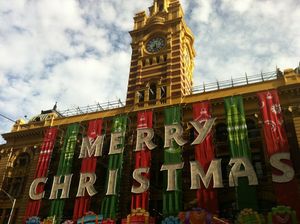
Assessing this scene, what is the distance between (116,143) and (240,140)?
11443 mm

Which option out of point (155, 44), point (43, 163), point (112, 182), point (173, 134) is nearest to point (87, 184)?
point (112, 182)

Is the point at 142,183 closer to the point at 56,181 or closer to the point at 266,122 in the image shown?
the point at 56,181

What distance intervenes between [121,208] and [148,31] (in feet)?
75.0

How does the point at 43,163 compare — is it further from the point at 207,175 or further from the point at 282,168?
the point at 282,168

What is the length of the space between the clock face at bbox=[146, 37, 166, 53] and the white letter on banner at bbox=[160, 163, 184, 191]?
17206mm

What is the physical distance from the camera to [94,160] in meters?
33.1

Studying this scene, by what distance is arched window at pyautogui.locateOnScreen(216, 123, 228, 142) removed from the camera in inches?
1254

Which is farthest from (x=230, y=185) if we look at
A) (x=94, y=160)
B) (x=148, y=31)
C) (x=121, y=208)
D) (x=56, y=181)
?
(x=148, y=31)

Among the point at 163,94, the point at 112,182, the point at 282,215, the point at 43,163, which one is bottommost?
the point at 282,215

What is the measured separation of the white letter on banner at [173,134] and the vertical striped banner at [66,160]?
994 cm

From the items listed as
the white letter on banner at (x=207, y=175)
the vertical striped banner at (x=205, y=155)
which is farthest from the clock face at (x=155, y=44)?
the white letter on banner at (x=207, y=175)

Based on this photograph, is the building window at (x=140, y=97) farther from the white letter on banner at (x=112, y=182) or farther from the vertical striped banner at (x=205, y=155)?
the white letter on banner at (x=112, y=182)

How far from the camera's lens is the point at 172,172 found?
29.2m

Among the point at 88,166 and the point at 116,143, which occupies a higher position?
the point at 116,143
